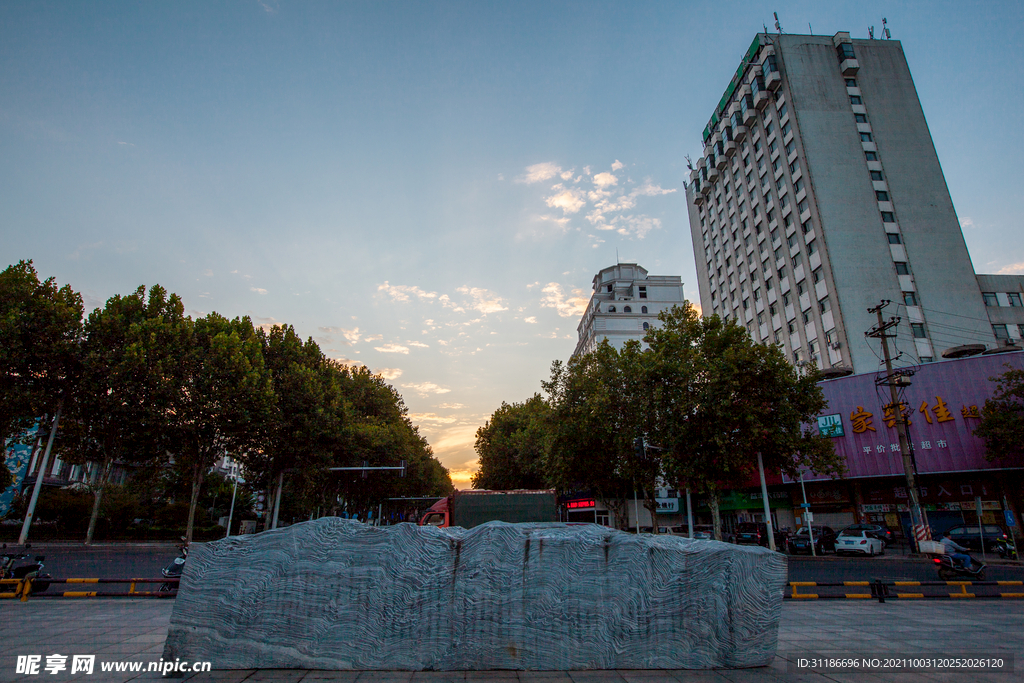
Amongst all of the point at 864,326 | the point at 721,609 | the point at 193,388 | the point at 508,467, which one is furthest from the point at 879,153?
the point at 193,388

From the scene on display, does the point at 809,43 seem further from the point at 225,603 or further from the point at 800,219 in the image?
the point at 225,603

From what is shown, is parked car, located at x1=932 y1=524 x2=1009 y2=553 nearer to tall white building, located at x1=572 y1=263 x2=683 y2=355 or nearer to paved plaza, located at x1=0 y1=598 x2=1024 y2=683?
paved plaza, located at x1=0 y1=598 x2=1024 y2=683

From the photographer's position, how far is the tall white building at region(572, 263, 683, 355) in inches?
2628

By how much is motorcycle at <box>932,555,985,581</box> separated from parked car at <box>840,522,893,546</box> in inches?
487

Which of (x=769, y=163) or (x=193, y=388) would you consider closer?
(x=193, y=388)

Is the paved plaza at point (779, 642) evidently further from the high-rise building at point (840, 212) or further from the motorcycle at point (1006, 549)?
the high-rise building at point (840, 212)

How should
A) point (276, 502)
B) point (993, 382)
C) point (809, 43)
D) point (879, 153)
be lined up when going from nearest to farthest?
point (993, 382) < point (276, 502) < point (879, 153) < point (809, 43)

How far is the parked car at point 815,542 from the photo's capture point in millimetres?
26308

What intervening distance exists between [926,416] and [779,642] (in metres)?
27.6

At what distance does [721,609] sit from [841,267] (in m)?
42.3

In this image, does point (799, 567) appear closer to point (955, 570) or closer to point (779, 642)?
point (955, 570)

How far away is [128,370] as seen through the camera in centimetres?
2056

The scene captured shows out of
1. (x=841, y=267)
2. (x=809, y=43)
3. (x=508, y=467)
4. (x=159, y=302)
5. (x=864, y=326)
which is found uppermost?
(x=809, y=43)

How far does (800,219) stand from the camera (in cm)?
4347
